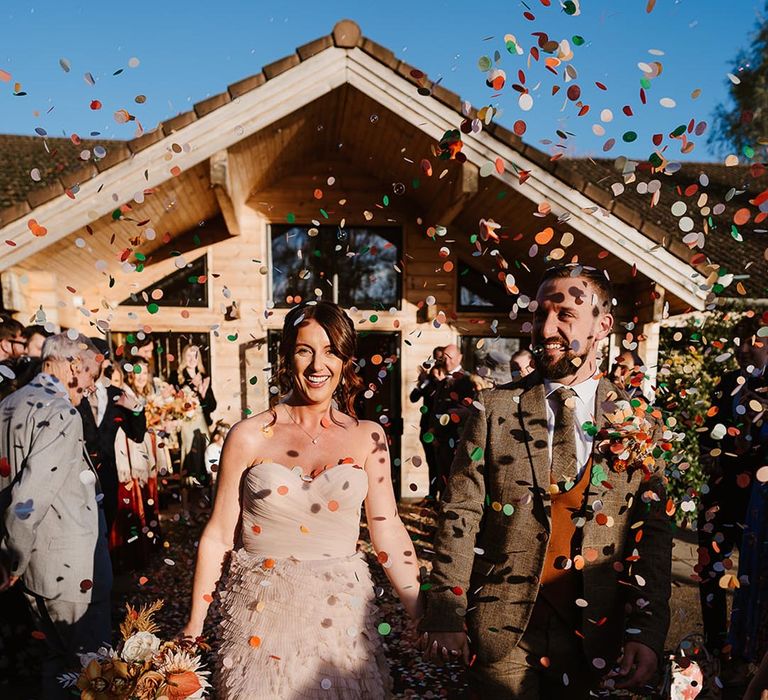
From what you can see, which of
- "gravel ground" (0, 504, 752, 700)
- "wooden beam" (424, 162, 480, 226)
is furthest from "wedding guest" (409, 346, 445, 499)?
"wooden beam" (424, 162, 480, 226)

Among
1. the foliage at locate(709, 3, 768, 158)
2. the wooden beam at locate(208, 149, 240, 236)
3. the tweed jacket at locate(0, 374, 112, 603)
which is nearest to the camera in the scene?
the tweed jacket at locate(0, 374, 112, 603)

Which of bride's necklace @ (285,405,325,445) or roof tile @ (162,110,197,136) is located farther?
roof tile @ (162,110,197,136)

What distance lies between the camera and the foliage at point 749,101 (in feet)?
56.2

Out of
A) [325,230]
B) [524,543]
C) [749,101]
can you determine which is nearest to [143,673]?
[524,543]

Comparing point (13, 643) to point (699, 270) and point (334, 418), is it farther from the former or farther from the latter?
point (699, 270)

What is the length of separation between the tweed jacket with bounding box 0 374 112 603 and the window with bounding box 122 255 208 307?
5495 millimetres

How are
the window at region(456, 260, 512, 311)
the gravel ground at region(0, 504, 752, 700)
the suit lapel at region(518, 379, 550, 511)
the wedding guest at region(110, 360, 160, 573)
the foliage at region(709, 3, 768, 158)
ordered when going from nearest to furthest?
the suit lapel at region(518, 379, 550, 511)
the gravel ground at region(0, 504, 752, 700)
the wedding guest at region(110, 360, 160, 573)
the window at region(456, 260, 512, 311)
the foliage at region(709, 3, 768, 158)

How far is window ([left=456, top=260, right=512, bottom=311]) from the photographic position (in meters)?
8.66

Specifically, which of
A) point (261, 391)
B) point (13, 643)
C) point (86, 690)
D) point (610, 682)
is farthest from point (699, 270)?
point (13, 643)

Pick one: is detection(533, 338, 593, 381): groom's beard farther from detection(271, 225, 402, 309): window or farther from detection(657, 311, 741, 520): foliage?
detection(271, 225, 402, 309): window

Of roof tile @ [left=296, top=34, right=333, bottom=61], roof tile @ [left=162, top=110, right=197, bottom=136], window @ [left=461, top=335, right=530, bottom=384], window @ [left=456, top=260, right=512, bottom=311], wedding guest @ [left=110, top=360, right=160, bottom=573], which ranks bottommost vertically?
wedding guest @ [left=110, top=360, right=160, bottom=573]

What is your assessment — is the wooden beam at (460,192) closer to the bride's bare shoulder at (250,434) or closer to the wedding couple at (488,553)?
the wedding couple at (488,553)

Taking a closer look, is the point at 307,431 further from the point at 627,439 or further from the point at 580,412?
the point at 627,439

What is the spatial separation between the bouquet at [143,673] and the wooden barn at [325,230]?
2.32 meters
